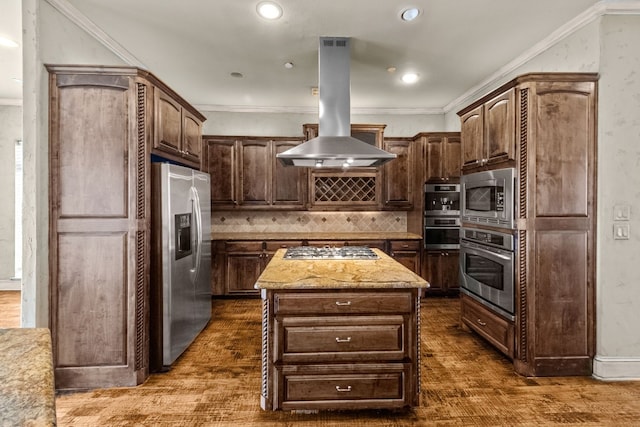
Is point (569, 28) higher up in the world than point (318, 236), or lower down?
higher up

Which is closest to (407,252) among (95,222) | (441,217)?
(441,217)

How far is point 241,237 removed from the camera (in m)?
4.66

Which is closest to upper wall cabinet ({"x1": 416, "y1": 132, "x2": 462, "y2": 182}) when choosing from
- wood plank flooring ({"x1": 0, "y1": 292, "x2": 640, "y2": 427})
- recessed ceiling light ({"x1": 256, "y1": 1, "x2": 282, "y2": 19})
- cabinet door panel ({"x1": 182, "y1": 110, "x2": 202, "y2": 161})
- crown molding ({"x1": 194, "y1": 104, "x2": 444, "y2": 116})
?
crown molding ({"x1": 194, "y1": 104, "x2": 444, "y2": 116})

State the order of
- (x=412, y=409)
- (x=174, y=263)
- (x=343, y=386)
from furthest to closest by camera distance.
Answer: (x=174, y=263), (x=412, y=409), (x=343, y=386)

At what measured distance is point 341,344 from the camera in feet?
6.72

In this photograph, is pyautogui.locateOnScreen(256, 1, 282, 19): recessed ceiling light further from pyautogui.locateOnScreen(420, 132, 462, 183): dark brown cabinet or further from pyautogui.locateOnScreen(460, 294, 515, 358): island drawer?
pyautogui.locateOnScreen(460, 294, 515, 358): island drawer

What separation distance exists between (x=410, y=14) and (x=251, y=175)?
2.93 meters

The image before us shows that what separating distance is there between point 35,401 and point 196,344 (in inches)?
104

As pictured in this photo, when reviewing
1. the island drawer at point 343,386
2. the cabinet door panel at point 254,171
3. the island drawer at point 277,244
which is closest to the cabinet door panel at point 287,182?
the cabinet door panel at point 254,171

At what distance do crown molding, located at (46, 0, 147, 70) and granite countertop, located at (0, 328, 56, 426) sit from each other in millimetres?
2461

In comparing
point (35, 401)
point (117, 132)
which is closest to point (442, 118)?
point (117, 132)

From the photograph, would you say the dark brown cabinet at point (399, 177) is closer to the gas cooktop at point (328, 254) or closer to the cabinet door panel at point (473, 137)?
the cabinet door panel at point (473, 137)

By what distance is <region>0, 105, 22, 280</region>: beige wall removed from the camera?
4996 millimetres

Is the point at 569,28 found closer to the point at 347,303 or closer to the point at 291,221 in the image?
the point at 347,303
